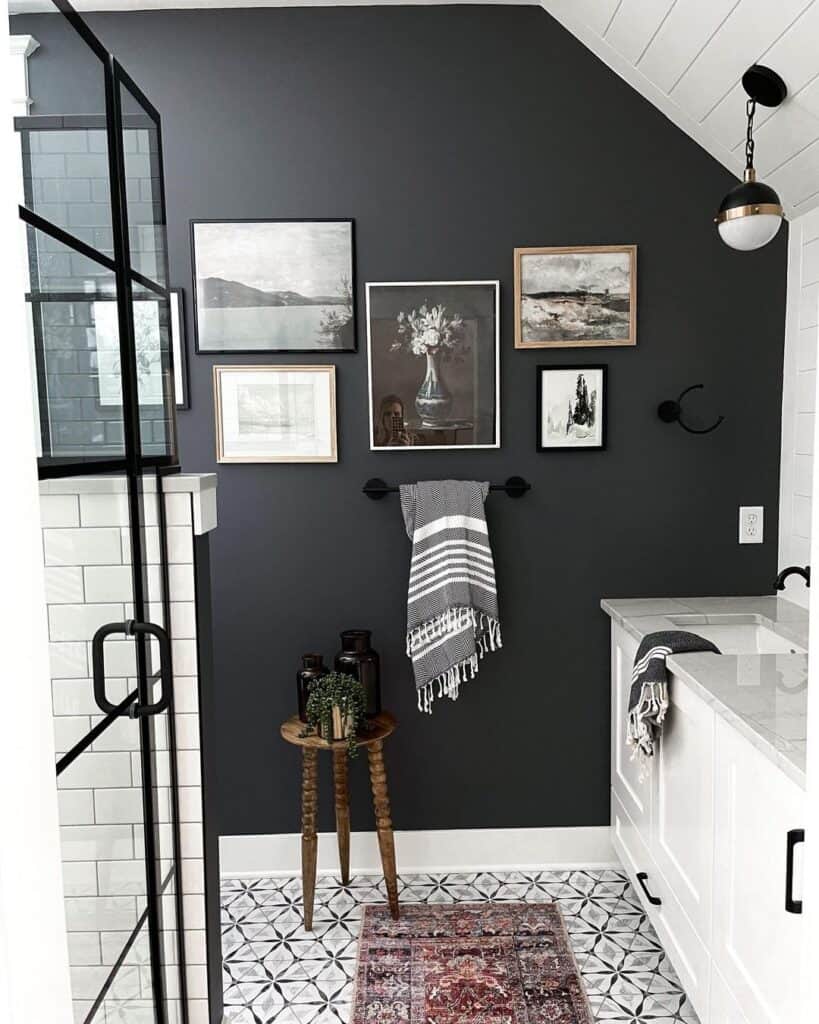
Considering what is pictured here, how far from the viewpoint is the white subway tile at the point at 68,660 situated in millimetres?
1270

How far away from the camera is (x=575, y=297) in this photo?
289 centimetres

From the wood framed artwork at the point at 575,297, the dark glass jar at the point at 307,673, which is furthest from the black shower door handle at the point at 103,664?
the wood framed artwork at the point at 575,297

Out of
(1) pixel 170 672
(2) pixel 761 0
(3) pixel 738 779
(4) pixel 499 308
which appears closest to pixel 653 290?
(4) pixel 499 308

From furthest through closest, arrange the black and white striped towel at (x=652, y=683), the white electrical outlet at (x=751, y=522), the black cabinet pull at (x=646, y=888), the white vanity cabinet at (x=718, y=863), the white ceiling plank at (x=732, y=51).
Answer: the white electrical outlet at (x=751, y=522) → the black cabinet pull at (x=646, y=888) → the black and white striped towel at (x=652, y=683) → the white ceiling plank at (x=732, y=51) → the white vanity cabinet at (x=718, y=863)

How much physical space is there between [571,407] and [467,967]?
5.65 ft

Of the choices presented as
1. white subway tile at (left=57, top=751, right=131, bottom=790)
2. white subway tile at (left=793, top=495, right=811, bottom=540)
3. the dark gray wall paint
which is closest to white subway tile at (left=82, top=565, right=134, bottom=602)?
white subway tile at (left=57, top=751, right=131, bottom=790)

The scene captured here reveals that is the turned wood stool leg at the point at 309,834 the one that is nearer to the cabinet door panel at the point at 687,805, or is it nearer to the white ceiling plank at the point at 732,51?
the cabinet door panel at the point at 687,805

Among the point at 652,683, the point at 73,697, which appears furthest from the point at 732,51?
the point at 73,697

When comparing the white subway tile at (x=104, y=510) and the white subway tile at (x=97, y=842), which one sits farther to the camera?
the white subway tile at (x=104, y=510)

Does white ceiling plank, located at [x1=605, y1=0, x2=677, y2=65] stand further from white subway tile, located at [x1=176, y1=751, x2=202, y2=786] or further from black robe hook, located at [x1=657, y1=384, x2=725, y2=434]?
white subway tile, located at [x1=176, y1=751, x2=202, y2=786]

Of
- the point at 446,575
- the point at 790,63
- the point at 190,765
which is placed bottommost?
the point at 190,765

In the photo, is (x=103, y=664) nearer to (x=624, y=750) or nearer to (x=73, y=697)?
(x=73, y=697)

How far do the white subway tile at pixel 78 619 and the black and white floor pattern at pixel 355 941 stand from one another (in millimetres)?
1407

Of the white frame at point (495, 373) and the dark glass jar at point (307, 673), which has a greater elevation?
the white frame at point (495, 373)
